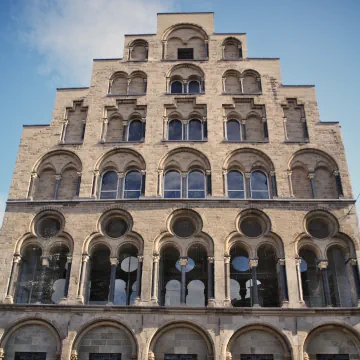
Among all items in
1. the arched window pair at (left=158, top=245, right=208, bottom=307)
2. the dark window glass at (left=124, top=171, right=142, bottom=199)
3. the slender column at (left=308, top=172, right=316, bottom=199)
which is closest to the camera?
the arched window pair at (left=158, top=245, right=208, bottom=307)

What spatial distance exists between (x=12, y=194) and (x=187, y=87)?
1056 centimetres

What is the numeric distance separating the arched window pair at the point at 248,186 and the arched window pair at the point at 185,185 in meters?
1.31

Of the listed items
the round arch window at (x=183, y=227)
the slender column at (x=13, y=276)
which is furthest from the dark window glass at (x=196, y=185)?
the slender column at (x=13, y=276)

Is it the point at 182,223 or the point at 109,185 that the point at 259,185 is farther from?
the point at 109,185

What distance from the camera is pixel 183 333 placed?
61.6 feet

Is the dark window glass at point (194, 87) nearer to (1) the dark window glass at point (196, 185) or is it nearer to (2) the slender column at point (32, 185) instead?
(1) the dark window glass at point (196, 185)

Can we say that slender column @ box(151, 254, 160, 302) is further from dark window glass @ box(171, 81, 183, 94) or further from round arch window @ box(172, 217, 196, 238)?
dark window glass @ box(171, 81, 183, 94)

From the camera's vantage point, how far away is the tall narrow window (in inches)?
936

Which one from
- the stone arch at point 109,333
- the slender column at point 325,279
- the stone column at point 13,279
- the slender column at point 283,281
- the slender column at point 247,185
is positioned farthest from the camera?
the slender column at point 247,185

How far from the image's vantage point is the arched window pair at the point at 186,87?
83.2 ft

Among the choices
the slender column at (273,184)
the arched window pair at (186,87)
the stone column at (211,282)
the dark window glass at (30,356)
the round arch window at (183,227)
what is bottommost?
the dark window glass at (30,356)

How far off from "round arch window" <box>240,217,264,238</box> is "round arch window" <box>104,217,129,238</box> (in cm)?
526

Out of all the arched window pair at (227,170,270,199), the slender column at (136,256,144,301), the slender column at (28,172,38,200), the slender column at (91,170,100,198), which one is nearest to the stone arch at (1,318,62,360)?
the slender column at (136,256,144,301)

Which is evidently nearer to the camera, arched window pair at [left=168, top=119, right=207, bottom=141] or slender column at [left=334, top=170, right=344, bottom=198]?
slender column at [left=334, top=170, right=344, bottom=198]
